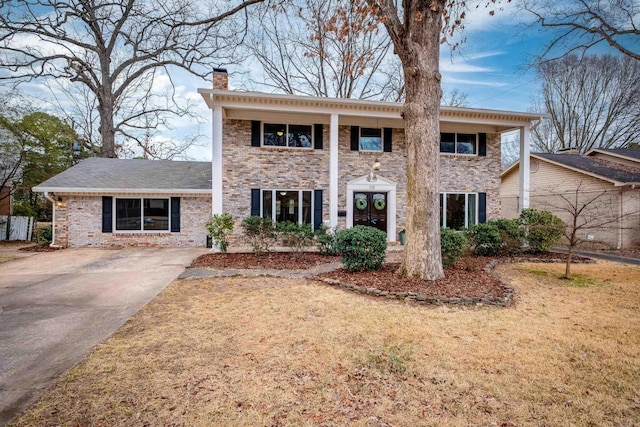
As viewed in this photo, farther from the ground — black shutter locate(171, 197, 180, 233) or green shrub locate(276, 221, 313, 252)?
black shutter locate(171, 197, 180, 233)

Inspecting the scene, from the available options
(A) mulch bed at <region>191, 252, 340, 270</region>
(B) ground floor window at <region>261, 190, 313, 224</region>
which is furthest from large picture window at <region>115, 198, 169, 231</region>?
(B) ground floor window at <region>261, 190, 313, 224</region>

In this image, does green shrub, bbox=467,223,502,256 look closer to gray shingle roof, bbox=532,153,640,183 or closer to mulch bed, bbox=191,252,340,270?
mulch bed, bbox=191,252,340,270

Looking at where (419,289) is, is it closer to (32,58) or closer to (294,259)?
(294,259)

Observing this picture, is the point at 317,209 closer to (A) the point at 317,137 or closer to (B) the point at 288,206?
(B) the point at 288,206

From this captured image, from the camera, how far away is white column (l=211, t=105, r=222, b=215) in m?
9.85

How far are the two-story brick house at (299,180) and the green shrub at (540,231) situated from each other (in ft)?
8.63

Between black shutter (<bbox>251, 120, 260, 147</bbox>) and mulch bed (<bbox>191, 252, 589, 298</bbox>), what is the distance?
4.06m

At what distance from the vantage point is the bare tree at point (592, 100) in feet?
67.7

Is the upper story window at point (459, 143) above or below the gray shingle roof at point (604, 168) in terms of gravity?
above

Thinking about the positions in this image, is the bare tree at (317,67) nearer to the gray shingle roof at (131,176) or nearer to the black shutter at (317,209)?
the gray shingle roof at (131,176)

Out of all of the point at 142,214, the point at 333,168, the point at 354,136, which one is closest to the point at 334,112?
the point at 354,136

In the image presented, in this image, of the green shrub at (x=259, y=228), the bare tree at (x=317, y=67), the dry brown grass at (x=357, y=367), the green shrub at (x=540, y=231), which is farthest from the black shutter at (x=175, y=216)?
the green shrub at (x=540, y=231)

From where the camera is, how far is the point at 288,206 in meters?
11.4

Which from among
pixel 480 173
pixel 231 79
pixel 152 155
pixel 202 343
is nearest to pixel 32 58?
pixel 152 155
